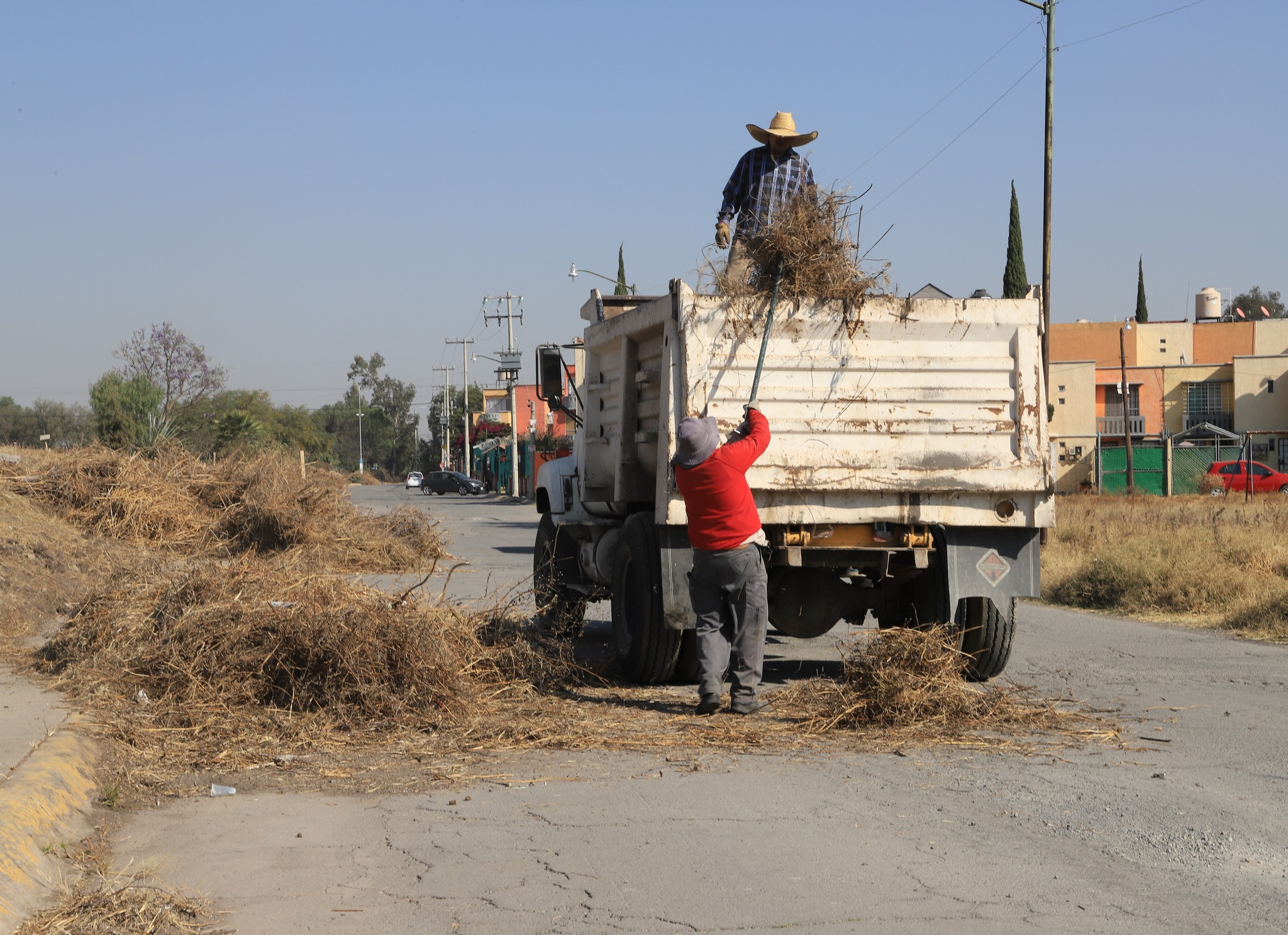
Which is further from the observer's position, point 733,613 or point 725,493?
point 733,613

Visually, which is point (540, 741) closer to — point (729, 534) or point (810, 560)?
point (729, 534)

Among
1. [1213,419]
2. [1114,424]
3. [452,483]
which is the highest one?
[1213,419]

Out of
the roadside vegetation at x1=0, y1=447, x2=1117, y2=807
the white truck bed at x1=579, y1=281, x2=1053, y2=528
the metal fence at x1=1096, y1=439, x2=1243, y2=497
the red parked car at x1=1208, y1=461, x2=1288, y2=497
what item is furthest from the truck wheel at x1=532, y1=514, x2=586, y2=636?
the metal fence at x1=1096, y1=439, x2=1243, y2=497

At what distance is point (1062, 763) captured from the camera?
6.43m

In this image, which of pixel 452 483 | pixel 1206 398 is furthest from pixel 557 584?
pixel 1206 398

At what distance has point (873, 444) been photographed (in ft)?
26.8

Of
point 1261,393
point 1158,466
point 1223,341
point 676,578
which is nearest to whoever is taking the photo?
point 676,578

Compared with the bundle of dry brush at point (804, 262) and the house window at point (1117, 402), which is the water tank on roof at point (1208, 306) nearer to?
the house window at point (1117, 402)

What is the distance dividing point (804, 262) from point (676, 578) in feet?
7.26

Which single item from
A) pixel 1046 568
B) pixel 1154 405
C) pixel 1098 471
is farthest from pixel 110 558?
pixel 1154 405

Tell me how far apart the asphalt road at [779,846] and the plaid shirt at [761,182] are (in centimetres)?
427

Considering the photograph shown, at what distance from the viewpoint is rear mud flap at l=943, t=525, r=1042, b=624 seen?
823cm

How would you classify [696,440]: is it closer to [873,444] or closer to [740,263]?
[873,444]

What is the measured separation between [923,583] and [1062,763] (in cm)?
255
